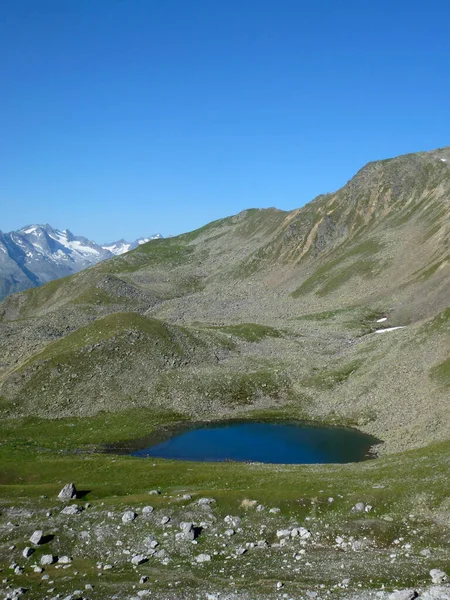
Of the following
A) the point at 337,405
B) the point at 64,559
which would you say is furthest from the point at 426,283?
the point at 64,559

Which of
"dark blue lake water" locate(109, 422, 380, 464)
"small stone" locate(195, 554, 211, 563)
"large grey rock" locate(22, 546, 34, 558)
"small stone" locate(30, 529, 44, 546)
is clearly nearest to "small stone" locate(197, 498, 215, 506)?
"small stone" locate(195, 554, 211, 563)

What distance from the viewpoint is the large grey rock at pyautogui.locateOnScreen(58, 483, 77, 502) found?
155 ft

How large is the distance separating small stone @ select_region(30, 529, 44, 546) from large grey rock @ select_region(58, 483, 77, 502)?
392 inches

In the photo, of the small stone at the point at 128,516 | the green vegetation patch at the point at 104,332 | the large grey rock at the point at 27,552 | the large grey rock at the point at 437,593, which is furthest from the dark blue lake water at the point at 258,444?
the large grey rock at the point at 437,593

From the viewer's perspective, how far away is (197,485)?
5178 centimetres

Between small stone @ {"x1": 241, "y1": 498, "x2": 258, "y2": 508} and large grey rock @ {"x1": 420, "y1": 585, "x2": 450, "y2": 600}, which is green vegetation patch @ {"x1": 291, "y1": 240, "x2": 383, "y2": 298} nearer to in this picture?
small stone @ {"x1": 241, "y1": 498, "x2": 258, "y2": 508}

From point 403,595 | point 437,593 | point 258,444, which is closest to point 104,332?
point 258,444

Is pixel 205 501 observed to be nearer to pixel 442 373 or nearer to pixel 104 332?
pixel 442 373

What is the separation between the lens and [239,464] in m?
63.4

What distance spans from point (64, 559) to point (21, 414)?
59.1 metres

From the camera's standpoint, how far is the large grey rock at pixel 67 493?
155 feet

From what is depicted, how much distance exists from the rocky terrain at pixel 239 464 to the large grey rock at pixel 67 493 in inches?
36.1

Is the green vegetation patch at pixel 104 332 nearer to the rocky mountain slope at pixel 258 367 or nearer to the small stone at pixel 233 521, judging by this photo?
the rocky mountain slope at pixel 258 367

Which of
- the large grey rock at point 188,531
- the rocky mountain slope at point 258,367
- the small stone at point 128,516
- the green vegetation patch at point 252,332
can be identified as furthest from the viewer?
the green vegetation patch at point 252,332
